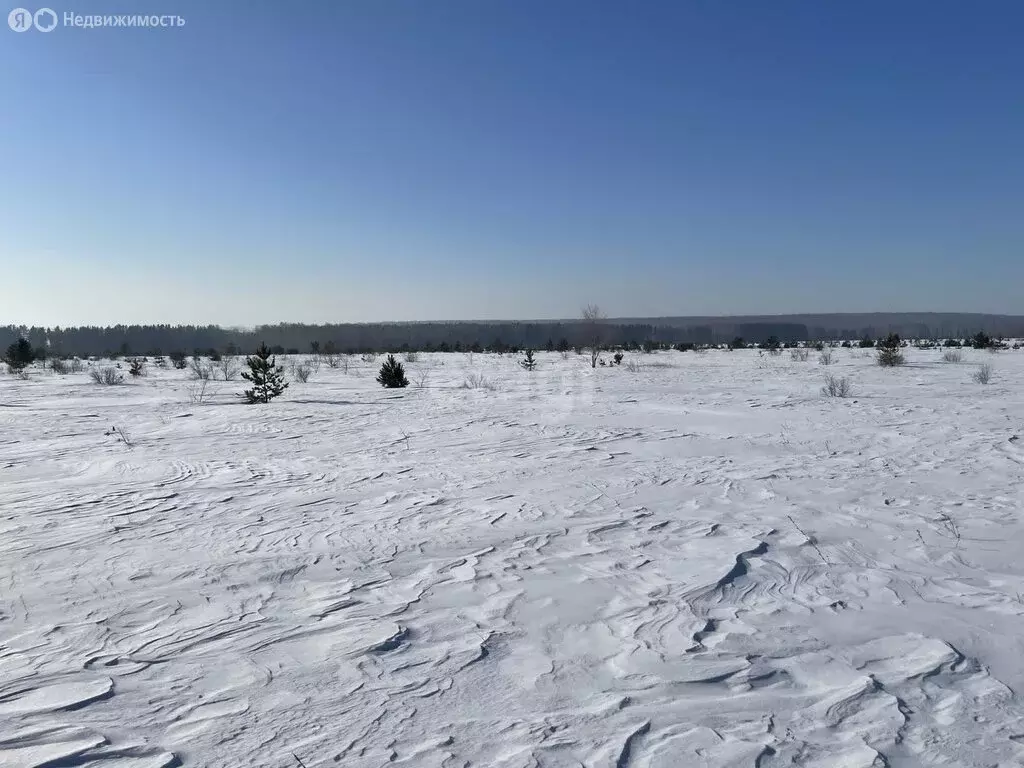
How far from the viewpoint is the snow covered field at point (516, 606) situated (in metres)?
2.25

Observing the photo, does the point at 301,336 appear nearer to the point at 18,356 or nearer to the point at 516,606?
the point at 18,356

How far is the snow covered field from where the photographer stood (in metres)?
2.25

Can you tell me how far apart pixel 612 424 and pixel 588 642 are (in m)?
7.21

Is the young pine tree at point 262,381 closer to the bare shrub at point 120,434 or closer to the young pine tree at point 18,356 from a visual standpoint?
the bare shrub at point 120,434

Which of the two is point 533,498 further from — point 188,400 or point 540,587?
point 188,400

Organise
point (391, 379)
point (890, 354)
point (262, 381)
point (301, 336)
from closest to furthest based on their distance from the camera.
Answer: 1. point (262, 381)
2. point (391, 379)
3. point (890, 354)
4. point (301, 336)

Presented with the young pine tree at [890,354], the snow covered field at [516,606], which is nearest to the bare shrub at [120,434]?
the snow covered field at [516,606]

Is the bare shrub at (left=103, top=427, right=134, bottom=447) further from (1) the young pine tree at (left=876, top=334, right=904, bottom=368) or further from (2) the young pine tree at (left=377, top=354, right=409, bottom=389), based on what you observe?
(1) the young pine tree at (left=876, top=334, right=904, bottom=368)

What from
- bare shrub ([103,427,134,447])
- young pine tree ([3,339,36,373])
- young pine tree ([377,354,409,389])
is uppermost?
young pine tree ([3,339,36,373])

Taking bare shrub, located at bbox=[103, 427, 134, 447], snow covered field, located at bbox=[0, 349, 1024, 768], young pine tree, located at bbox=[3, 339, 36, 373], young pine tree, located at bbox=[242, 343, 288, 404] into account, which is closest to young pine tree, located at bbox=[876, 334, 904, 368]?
snow covered field, located at bbox=[0, 349, 1024, 768]

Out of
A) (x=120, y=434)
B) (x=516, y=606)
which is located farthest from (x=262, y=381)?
(x=516, y=606)

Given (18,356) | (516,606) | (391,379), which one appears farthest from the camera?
(18,356)

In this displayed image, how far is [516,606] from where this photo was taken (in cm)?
338

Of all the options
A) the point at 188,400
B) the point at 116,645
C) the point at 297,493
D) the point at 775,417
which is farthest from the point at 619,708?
the point at 188,400
